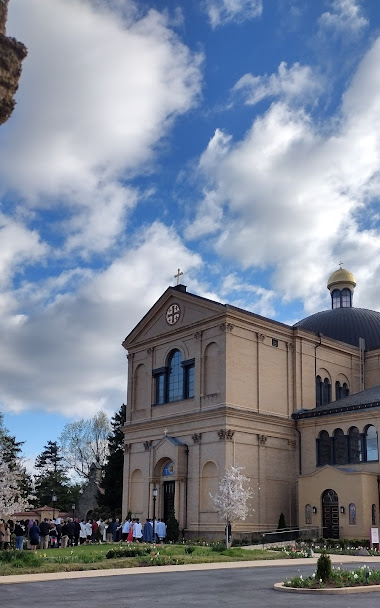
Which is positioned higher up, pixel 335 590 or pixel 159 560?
pixel 335 590

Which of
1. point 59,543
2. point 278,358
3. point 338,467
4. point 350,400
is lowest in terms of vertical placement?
point 59,543

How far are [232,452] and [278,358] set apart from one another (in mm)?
7591

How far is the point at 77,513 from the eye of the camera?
77312mm

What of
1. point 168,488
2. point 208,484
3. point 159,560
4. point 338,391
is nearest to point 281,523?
point 208,484

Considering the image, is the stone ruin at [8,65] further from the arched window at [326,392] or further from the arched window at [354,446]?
the arched window at [326,392]

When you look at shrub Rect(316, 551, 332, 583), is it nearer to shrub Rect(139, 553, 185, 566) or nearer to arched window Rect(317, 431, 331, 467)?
shrub Rect(139, 553, 185, 566)

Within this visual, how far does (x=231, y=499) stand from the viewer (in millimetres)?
38875

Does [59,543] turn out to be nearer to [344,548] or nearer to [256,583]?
[344,548]

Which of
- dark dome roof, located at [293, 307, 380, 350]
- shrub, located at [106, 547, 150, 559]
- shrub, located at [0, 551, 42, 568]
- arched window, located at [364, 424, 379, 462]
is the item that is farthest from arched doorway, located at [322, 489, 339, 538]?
shrub, located at [0, 551, 42, 568]

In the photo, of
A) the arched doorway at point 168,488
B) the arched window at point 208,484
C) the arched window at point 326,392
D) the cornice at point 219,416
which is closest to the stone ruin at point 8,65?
the cornice at point 219,416

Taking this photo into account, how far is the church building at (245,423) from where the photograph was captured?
138ft

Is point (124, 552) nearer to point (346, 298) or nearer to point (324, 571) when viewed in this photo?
point (324, 571)

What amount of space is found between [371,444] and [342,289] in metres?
22.4

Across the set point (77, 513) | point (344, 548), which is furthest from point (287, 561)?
point (77, 513)
